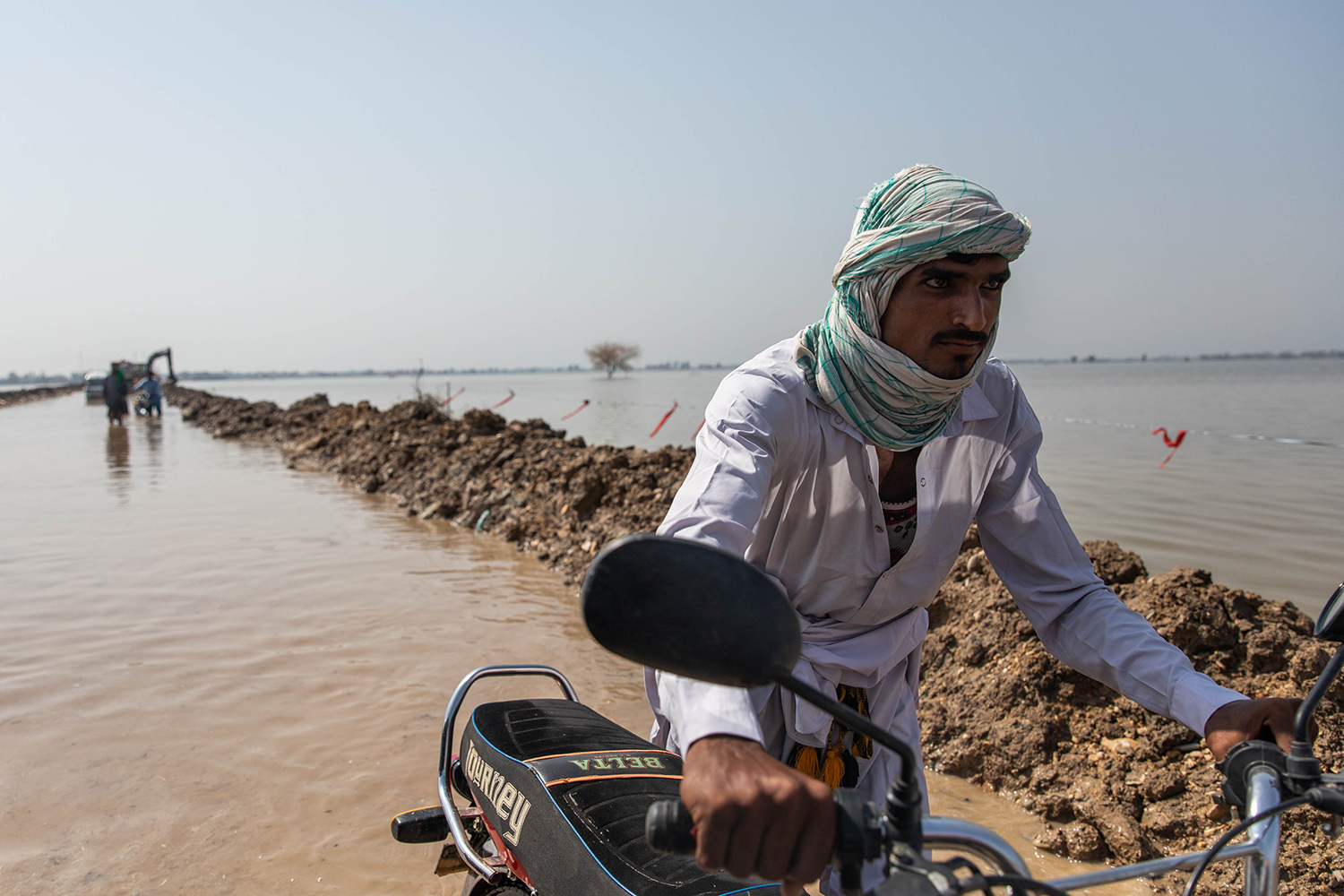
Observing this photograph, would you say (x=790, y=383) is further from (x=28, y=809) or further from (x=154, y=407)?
(x=154, y=407)

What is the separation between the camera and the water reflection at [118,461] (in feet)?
41.8

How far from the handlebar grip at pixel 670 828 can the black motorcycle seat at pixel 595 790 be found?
1.74ft

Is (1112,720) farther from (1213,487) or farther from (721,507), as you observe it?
(1213,487)

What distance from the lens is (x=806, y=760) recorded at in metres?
1.73

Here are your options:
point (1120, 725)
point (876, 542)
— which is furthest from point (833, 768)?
point (1120, 725)

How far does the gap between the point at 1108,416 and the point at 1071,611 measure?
82.6ft

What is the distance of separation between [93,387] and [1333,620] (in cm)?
5498

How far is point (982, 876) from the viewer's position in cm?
88

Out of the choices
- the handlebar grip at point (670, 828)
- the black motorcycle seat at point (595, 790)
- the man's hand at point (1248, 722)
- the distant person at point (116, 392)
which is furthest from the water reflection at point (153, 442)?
the man's hand at point (1248, 722)

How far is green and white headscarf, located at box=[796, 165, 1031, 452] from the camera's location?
5.04 ft

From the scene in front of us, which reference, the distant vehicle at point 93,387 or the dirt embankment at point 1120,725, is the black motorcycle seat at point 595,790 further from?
the distant vehicle at point 93,387

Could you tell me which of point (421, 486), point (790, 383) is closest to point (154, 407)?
point (421, 486)

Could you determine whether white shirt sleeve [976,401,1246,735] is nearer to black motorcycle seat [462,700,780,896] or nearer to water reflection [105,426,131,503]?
black motorcycle seat [462,700,780,896]

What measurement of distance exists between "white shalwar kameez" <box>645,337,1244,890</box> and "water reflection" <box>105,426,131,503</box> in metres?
12.6
